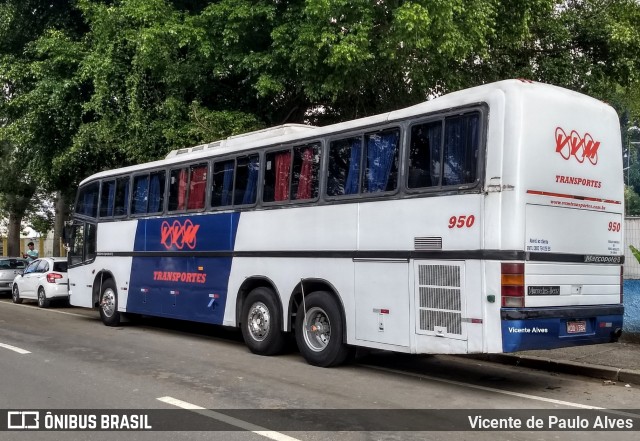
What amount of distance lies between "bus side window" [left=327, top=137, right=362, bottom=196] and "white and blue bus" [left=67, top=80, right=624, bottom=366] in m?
0.03

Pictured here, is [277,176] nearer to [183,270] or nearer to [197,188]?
[197,188]

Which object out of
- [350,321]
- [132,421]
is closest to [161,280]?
[350,321]

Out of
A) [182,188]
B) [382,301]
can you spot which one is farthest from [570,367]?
[182,188]

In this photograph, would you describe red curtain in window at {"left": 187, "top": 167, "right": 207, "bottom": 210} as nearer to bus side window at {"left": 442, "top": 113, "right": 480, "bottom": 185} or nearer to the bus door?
the bus door

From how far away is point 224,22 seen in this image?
562 inches

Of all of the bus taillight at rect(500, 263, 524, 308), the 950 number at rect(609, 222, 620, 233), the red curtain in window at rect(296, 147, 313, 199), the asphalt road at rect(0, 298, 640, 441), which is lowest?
the asphalt road at rect(0, 298, 640, 441)

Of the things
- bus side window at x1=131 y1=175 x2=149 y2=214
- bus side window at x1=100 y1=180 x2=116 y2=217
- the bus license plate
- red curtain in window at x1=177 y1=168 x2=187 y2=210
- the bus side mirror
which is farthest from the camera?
the bus side mirror

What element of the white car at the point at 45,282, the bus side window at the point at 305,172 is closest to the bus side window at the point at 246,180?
the bus side window at the point at 305,172

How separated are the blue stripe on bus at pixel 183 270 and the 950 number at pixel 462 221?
4416mm

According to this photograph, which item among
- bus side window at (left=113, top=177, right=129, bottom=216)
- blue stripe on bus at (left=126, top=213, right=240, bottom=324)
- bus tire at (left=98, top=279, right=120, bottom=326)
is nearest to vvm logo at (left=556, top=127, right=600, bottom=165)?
blue stripe on bus at (left=126, top=213, right=240, bottom=324)

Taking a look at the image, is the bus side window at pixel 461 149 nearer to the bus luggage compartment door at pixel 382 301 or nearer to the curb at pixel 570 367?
the bus luggage compartment door at pixel 382 301

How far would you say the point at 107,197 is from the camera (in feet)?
48.8

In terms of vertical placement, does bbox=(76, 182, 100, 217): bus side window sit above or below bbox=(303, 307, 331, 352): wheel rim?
above

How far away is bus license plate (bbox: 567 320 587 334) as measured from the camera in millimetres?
7895
